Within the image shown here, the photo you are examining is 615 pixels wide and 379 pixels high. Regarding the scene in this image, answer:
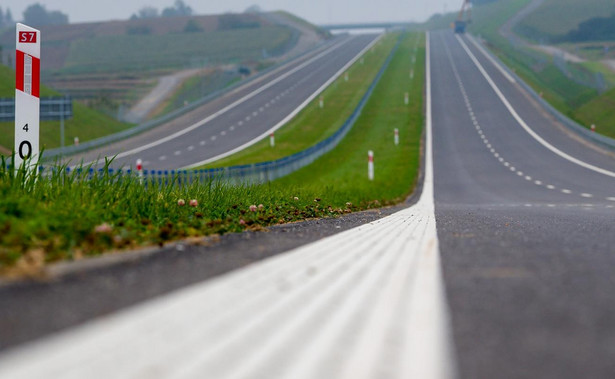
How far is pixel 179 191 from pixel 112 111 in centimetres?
6222

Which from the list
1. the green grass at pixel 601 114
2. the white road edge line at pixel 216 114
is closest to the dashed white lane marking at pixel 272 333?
the white road edge line at pixel 216 114

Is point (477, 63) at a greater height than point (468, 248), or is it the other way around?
point (477, 63)

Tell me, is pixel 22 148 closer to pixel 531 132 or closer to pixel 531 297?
pixel 531 297

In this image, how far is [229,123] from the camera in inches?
2581

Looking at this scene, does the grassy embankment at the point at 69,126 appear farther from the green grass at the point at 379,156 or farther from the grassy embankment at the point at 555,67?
the grassy embankment at the point at 555,67

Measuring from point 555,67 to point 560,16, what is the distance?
72447 millimetres

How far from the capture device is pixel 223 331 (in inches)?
139

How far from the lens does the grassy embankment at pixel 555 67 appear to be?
60.8 meters

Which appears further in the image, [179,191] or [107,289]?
[179,191]

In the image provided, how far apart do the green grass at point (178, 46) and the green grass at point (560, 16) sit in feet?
172

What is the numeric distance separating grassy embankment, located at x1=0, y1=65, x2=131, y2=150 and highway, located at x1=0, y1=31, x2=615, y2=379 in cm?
4420

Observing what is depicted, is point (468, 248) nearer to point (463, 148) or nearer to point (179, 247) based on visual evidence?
point (179, 247)

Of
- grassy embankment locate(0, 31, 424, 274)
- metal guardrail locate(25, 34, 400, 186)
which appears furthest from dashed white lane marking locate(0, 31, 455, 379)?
metal guardrail locate(25, 34, 400, 186)

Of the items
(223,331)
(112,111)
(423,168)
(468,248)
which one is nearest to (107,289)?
(223,331)
